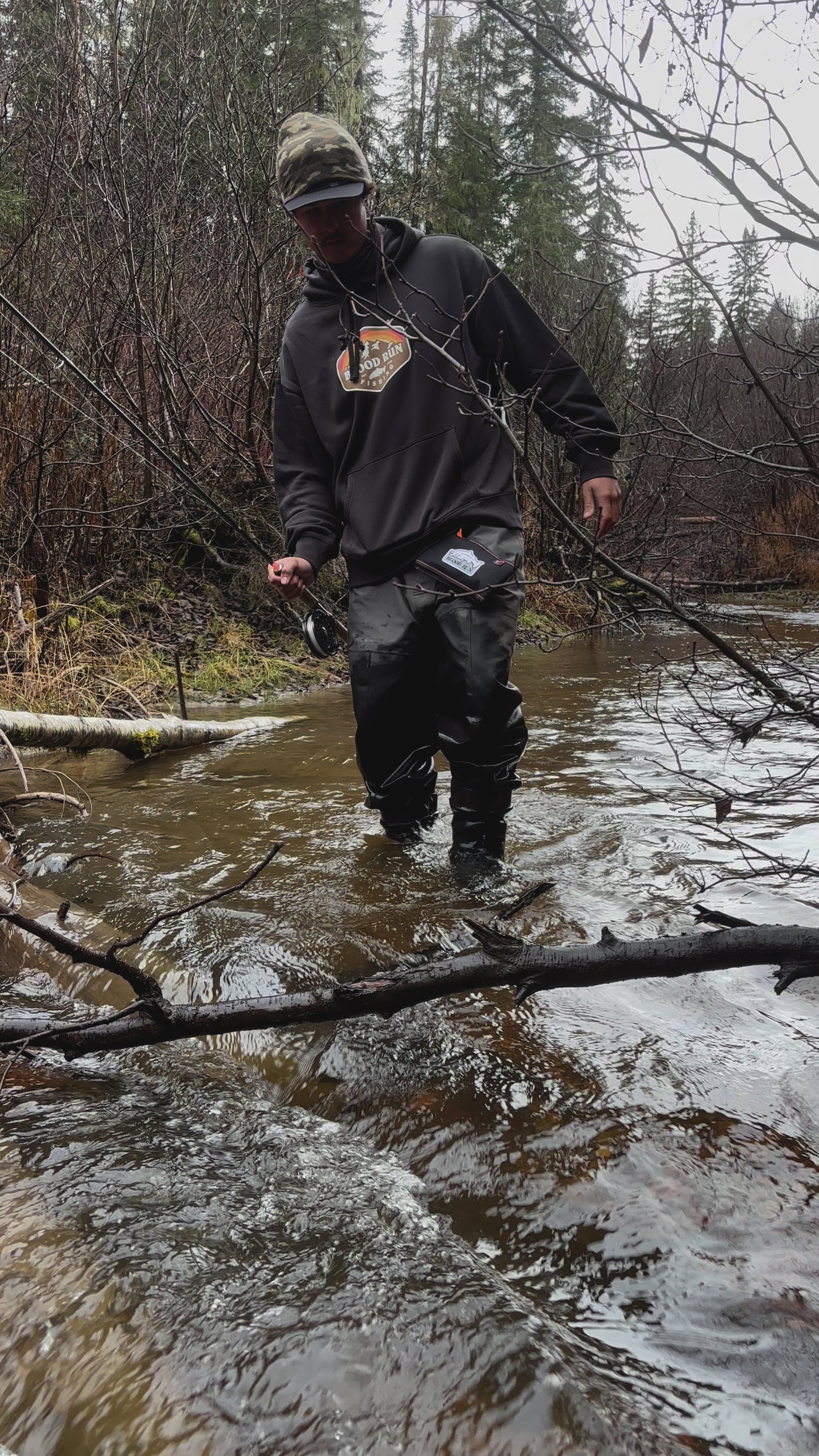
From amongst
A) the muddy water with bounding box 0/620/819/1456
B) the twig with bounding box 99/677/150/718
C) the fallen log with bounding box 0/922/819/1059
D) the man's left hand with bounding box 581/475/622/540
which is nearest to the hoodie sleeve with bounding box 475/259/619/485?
the man's left hand with bounding box 581/475/622/540

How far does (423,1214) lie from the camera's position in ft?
4.93

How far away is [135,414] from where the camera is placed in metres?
7.18

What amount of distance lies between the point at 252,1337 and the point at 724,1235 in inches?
28.5

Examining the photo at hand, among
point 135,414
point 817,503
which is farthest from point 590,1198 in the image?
point 135,414

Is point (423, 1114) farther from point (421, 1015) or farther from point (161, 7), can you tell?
point (161, 7)

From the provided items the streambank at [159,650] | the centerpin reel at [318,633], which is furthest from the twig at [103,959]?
the streambank at [159,650]

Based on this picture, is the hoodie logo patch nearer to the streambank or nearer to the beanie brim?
the beanie brim

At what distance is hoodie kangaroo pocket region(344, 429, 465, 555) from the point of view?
2.95 meters

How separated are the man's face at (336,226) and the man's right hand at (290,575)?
3.33ft

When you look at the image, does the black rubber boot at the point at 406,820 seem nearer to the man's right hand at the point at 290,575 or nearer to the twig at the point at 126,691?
the man's right hand at the point at 290,575

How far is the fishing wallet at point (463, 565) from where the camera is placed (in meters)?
2.90

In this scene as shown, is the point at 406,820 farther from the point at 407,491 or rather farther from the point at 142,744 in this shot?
the point at 142,744

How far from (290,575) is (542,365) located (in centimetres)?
109

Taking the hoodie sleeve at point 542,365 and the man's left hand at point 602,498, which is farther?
the hoodie sleeve at point 542,365
